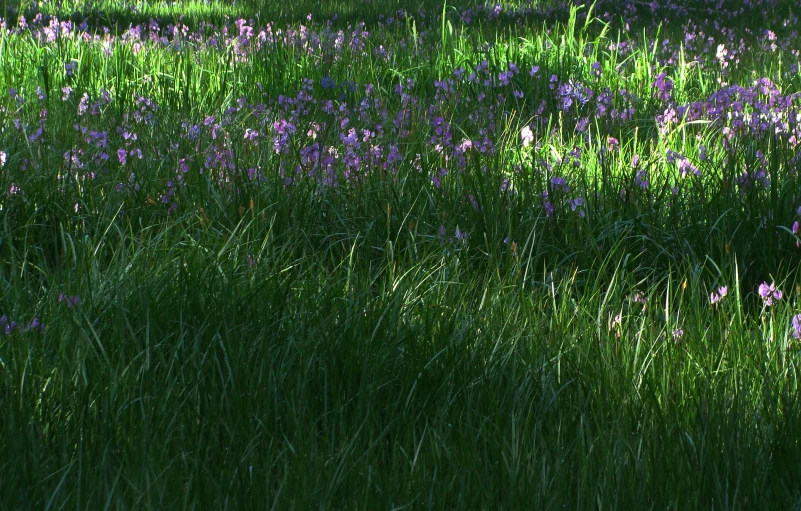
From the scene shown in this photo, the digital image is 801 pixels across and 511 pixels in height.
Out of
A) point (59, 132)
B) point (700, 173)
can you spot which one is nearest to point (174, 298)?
point (59, 132)

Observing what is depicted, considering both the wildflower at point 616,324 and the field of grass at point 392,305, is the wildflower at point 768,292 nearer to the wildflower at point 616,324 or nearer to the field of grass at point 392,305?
the field of grass at point 392,305

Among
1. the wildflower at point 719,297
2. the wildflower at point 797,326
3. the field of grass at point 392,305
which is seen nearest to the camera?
the field of grass at point 392,305

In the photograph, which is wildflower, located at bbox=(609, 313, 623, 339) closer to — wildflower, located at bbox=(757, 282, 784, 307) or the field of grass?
the field of grass

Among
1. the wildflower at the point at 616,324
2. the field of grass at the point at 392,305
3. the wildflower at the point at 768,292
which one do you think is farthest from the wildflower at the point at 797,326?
the wildflower at the point at 616,324

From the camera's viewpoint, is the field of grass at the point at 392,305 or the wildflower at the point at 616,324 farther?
the wildflower at the point at 616,324

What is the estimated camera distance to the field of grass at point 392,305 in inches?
69.8

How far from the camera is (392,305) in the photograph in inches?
95.7

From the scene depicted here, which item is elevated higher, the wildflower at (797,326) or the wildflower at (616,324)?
the wildflower at (797,326)

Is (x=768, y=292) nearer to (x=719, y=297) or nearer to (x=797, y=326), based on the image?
(x=719, y=297)

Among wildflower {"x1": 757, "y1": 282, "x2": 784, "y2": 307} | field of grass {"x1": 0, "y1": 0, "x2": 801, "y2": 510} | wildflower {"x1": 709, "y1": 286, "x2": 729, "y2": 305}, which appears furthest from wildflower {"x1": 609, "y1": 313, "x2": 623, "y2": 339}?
wildflower {"x1": 757, "y1": 282, "x2": 784, "y2": 307}

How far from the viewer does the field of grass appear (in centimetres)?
177

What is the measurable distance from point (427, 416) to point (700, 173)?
2.01 m

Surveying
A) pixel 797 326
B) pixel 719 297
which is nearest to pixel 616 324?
pixel 719 297

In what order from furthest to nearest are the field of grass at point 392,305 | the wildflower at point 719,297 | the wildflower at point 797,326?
the wildflower at point 719,297 → the wildflower at point 797,326 → the field of grass at point 392,305
